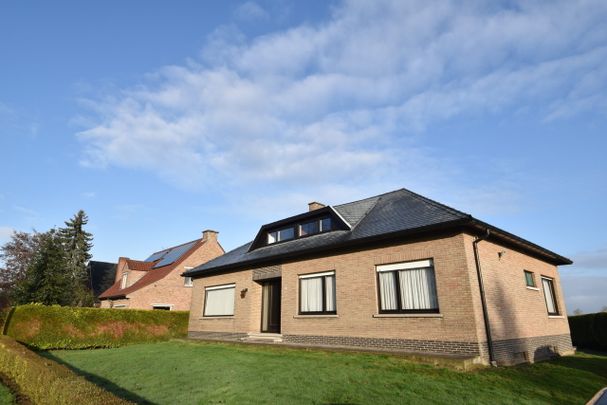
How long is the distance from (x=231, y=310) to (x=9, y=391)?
403 inches

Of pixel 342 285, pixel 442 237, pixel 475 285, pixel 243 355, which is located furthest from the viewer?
pixel 342 285

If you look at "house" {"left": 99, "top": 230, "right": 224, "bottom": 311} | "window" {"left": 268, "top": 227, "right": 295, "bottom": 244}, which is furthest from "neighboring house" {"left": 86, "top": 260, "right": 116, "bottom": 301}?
"window" {"left": 268, "top": 227, "right": 295, "bottom": 244}

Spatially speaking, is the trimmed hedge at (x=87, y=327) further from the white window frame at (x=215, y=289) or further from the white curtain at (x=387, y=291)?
the white curtain at (x=387, y=291)

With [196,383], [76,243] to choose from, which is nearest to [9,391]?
[196,383]

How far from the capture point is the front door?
16891 mm

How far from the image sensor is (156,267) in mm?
32094

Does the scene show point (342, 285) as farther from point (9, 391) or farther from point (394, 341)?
point (9, 391)

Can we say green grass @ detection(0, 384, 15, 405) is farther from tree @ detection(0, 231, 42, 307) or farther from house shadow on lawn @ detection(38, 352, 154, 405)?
tree @ detection(0, 231, 42, 307)

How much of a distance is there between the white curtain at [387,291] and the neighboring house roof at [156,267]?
2186 centimetres

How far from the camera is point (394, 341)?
1130 cm

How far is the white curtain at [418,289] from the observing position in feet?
36.1

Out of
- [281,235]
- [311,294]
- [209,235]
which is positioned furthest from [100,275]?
[311,294]

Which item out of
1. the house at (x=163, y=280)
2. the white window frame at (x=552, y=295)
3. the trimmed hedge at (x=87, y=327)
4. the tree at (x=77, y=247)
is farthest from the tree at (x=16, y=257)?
the white window frame at (x=552, y=295)

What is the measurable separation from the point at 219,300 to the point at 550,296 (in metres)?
15.8
